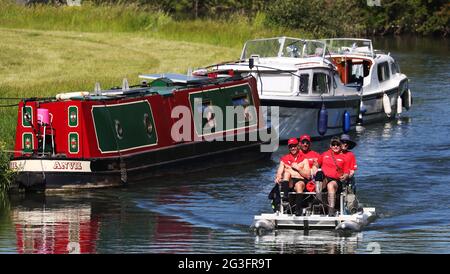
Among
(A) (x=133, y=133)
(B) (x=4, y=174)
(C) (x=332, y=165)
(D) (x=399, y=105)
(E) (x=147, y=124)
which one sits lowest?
(D) (x=399, y=105)

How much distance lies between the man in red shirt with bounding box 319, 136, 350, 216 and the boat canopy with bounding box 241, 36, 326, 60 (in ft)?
48.7

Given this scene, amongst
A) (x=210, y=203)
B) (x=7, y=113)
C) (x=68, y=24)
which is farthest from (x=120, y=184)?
(x=68, y=24)

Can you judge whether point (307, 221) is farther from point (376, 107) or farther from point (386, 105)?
point (386, 105)

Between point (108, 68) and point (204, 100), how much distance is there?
16.0m

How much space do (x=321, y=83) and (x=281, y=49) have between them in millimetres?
2150

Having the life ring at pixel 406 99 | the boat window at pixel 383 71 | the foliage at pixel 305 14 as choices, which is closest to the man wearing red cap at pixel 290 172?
the boat window at pixel 383 71

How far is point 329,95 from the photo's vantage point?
39.8 metres

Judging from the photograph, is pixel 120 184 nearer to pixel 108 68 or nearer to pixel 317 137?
pixel 317 137

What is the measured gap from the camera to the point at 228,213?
91.5ft

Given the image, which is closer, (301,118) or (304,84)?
(301,118)

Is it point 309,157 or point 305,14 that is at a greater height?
point 309,157

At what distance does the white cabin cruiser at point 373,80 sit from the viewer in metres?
43.1

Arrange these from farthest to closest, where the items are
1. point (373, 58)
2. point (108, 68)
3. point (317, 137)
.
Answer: point (108, 68) → point (373, 58) → point (317, 137)

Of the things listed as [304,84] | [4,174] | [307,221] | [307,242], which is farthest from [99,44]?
[307,242]
